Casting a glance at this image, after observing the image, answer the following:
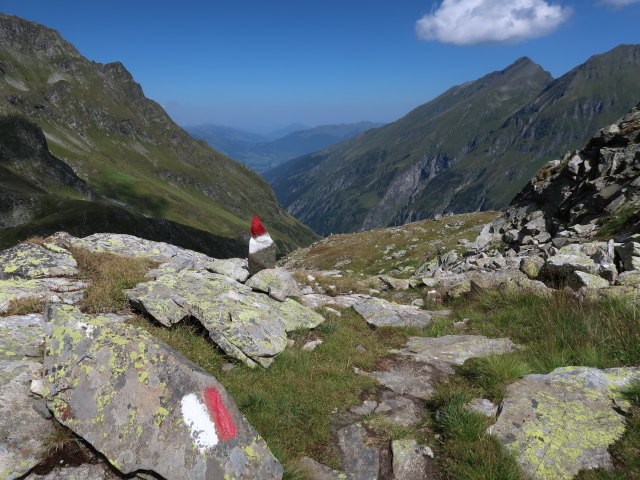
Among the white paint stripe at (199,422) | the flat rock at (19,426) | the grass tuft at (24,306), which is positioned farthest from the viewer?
the grass tuft at (24,306)

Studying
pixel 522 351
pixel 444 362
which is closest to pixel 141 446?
pixel 444 362

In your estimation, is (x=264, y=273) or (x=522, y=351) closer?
(x=522, y=351)

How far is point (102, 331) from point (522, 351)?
9933 mm

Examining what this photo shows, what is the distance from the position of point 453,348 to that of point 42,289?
12.7m

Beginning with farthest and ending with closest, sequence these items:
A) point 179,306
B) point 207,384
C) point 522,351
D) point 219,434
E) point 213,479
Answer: point 179,306, point 522,351, point 207,384, point 219,434, point 213,479

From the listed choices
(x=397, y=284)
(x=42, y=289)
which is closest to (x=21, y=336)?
(x=42, y=289)

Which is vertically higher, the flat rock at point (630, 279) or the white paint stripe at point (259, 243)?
the white paint stripe at point (259, 243)

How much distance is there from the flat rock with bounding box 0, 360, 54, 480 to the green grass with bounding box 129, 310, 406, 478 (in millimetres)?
3006

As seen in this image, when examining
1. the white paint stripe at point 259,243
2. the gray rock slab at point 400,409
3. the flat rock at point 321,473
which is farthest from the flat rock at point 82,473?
the white paint stripe at point 259,243

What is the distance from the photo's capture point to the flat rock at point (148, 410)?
206 inches

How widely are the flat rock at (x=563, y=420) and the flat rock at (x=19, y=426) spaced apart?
7.30 meters

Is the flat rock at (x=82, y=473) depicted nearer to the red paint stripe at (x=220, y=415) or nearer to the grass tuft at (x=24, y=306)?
the red paint stripe at (x=220, y=415)

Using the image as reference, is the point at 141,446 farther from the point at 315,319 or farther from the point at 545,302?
the point at 545,302

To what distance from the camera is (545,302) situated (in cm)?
1188
